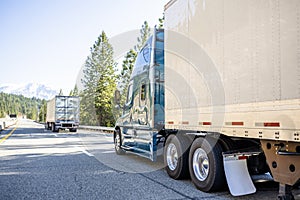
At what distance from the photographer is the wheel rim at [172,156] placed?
270 inches

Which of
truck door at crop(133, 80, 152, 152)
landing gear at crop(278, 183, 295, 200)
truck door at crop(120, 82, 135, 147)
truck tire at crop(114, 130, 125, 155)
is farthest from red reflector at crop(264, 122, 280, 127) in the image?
truck tire at crop(114, 130, 125, 155)

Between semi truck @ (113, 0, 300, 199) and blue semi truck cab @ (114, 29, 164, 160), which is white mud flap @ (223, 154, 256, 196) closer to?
semi truck @ (113, 0, 300, 199)

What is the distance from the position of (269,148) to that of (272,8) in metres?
1.85

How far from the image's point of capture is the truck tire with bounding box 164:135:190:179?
642cm

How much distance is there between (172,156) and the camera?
7.01 meters

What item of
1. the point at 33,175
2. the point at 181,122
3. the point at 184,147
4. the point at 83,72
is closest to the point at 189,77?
the point at 181,122

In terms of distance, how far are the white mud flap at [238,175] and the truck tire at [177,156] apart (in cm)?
142

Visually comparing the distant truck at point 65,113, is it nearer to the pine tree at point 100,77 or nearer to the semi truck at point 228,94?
the pine tree at point 100,77

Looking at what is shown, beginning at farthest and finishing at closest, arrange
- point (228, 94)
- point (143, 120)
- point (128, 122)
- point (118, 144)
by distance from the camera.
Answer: point (118, 144) → point (128, 122) → point (143, 120) → point (228, 94)

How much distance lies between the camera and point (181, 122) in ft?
21.3

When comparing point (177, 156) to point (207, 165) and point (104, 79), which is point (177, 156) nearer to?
point (207, 165)

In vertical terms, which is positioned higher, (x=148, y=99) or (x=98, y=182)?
(x=148, y=99)

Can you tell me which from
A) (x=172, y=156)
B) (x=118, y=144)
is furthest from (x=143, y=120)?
(x=118, y=144)

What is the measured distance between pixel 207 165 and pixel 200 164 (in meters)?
0.25
